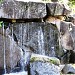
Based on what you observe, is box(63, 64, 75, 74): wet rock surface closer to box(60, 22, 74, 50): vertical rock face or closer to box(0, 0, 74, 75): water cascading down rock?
box(0, 0, 74, 75): water cascading down rock

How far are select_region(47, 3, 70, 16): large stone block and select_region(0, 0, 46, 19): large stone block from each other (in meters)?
0.24

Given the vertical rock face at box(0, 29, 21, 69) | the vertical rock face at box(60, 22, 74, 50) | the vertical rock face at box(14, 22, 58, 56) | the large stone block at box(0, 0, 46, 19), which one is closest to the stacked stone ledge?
the large stone block at box(0, 0, 46, 19)

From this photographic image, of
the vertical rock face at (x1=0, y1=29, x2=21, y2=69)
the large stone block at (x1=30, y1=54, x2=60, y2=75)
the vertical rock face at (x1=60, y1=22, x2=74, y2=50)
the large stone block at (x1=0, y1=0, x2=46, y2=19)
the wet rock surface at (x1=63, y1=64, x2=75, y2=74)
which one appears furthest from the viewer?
the vertical rock face at (x1=60, y1=22, x2=74, y2=50)

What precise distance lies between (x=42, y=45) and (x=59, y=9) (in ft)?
4.17

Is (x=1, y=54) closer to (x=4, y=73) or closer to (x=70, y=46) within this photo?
(x=4, y=73)

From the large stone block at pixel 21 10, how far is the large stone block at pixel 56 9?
242 millimetres

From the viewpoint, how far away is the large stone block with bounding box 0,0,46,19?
888 centimetres

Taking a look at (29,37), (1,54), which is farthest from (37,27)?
(1,54)

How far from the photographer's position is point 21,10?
897 cm

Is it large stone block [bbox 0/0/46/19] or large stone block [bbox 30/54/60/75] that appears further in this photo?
large stone block [bbox 0/0/46/19]

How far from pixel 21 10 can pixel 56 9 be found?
1.15 metres

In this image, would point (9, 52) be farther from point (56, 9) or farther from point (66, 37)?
point (66, 37)

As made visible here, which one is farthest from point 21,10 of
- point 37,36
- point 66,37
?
point 66,37

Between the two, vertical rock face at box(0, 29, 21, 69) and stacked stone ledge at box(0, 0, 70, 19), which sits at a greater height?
stacked stone ledge at box(0, 0, 70, 19)
